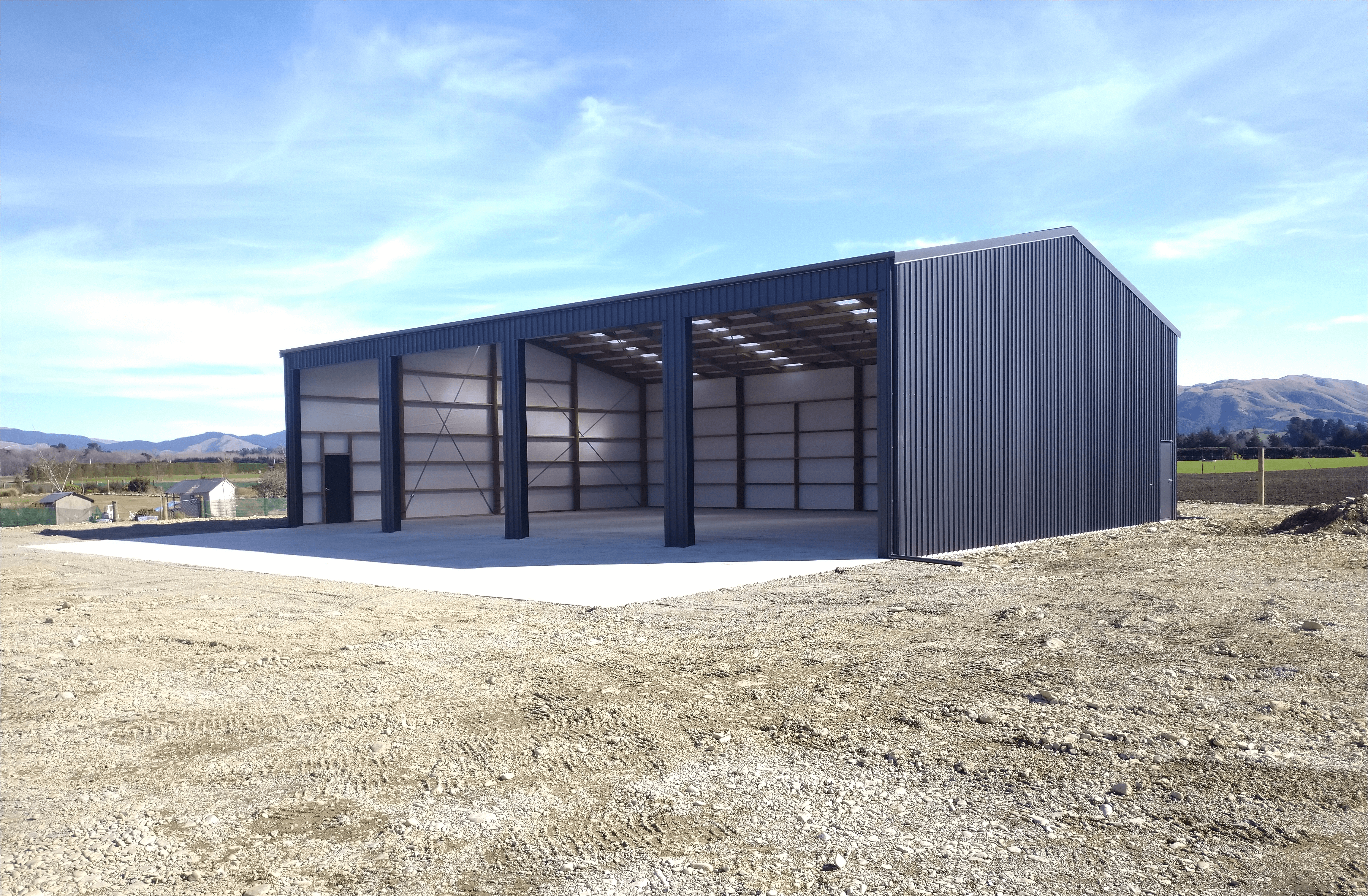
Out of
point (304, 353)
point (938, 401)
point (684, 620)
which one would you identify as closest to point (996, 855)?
point (684, 620)

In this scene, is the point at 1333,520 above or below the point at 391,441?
below

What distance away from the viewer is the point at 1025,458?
20359mm

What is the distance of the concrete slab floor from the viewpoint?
14.4m

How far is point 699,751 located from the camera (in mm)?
6109

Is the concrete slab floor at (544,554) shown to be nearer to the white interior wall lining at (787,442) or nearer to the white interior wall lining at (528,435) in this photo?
the white interior wall lining at (528,435)

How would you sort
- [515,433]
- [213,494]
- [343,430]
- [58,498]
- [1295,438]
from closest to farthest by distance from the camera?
[515,433] → [343,430] → [58,498] → [213,494] → [1295,438]

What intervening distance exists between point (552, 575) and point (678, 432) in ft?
18.5

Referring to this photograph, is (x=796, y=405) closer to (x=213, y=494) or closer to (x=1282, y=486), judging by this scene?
(x=1282, y=486)

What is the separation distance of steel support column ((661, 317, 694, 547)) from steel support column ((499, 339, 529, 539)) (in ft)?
16.3

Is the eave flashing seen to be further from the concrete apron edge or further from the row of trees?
the row of trees

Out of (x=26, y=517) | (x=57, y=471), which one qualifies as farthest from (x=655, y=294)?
(x=57, y=471)

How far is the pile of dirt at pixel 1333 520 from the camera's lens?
19875 mm

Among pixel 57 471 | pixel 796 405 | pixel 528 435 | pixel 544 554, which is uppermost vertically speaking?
pixel 796 405

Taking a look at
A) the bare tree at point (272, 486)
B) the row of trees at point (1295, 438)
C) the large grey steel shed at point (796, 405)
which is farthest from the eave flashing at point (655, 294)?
the row of trees at point (1295, 438)
